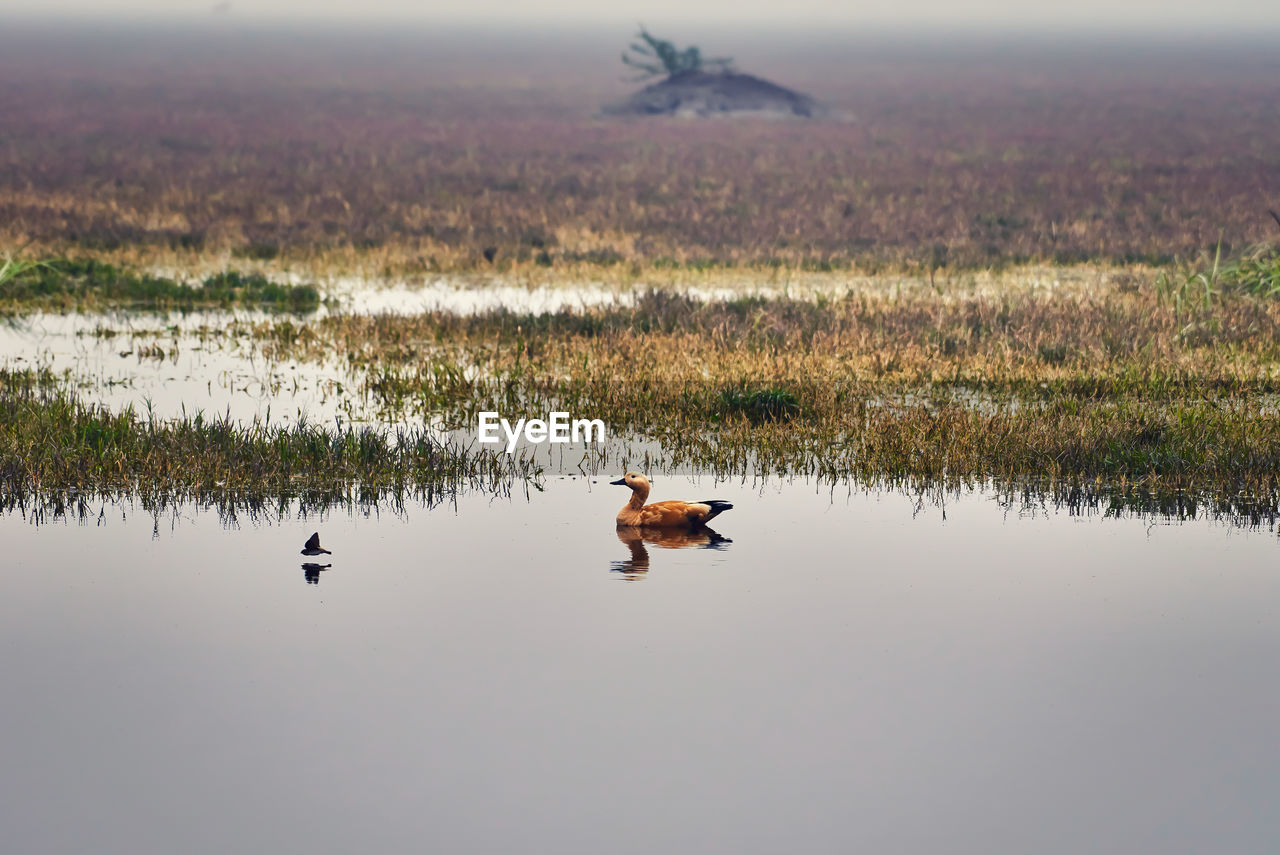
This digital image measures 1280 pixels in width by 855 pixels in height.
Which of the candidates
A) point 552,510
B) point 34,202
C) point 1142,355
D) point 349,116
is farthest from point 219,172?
point 552,510

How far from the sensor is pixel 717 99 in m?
59.6

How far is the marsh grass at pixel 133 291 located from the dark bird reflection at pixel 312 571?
39.1 feet

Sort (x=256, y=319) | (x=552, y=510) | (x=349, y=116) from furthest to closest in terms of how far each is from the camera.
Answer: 1. (x=349, y=116)
2. (x=256, y=319)
3. (x=552, y=510)

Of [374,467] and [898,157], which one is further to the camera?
[898,157]

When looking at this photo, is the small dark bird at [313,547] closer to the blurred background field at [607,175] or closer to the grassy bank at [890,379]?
the grassy bank at [890,379]

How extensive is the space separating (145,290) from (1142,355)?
12025 millimetres

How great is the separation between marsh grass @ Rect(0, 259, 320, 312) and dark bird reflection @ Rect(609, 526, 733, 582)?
11.6 meters

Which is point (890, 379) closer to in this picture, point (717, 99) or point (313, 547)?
point (313, 547)

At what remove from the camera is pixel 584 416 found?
12.6m

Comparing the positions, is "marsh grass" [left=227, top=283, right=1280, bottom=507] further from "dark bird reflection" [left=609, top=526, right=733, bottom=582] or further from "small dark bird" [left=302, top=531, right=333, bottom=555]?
"small dark bird" [left=302, top=531, right=333, bottom=555]

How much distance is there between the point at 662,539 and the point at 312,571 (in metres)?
1.84

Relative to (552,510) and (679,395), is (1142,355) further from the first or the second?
(552,510)

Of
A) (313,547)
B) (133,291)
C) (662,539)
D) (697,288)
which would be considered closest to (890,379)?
(662,539)

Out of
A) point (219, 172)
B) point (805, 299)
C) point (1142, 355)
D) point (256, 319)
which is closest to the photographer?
point (1142, 355)
